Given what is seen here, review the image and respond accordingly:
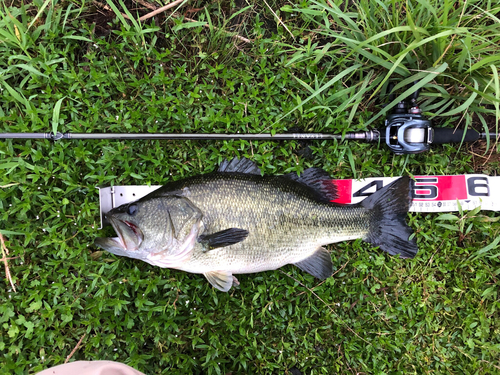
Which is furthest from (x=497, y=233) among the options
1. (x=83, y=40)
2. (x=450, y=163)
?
(x=83, y=40)

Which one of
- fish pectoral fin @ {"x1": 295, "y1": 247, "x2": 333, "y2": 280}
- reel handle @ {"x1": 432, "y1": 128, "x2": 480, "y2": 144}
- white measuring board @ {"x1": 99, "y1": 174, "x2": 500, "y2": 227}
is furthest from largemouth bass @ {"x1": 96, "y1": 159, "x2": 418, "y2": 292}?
reel handle @ {"x1": 432, "y1": 128, "x2": 480, "y2": 144}

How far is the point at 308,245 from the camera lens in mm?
2629

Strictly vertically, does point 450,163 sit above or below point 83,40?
below

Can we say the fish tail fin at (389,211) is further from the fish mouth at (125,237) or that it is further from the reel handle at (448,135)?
the fish mouth at (125,237)

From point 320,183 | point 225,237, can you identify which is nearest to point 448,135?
point 320,183

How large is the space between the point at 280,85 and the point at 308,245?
154 cm

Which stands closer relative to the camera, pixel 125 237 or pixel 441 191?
pixel 125 237

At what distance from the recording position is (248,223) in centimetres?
246

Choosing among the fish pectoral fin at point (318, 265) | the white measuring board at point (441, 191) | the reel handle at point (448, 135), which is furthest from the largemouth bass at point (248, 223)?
Result: the reel handle at point (448, 135)

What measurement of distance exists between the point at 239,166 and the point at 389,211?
1442mm

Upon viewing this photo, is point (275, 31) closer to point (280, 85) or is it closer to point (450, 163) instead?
point (280, 85)

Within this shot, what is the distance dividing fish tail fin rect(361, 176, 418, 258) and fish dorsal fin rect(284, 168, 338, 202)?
0.30 metres

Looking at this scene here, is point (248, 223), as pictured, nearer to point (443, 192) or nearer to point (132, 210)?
point (132, 210)

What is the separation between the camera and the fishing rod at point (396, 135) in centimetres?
Answer: 251
